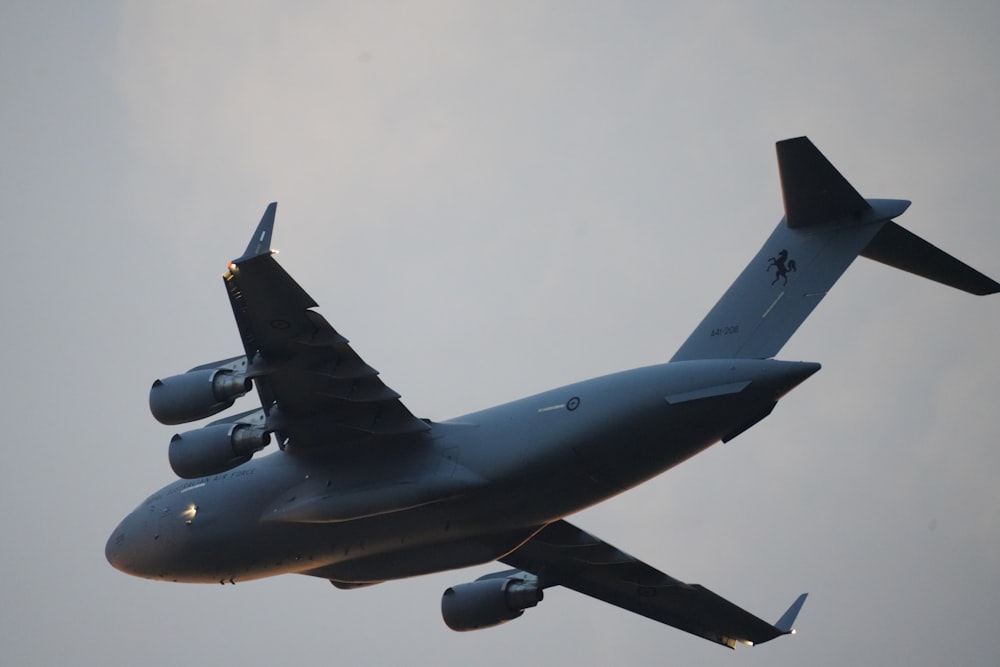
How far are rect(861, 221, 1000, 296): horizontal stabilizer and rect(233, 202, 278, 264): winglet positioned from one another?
5.54 meters

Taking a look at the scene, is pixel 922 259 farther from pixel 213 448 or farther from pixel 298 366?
pixel 213 448

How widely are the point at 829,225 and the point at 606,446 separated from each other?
3014mm

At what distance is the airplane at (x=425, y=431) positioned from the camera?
11.5 meters

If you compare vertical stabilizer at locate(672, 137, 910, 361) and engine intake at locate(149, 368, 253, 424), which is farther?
engine intake at locate(149, 368, 253, 424)

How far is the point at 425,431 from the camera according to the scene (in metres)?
12.7

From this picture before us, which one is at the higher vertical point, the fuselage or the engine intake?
the engine intake

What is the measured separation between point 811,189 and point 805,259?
0.71 meters

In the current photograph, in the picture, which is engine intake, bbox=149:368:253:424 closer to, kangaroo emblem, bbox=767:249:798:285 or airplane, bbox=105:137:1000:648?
airplane, bbox=105:137:1000:648

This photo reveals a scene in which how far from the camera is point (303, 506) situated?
1277 centimetres

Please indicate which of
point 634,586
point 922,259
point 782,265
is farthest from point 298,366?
point 634,586

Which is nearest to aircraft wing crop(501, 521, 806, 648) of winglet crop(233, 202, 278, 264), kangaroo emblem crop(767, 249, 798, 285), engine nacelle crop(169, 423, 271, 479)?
engine nacelle crop(169, 423, 271, 479)

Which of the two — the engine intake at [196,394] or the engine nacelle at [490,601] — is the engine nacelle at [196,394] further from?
the engine nacelle at [490,601]

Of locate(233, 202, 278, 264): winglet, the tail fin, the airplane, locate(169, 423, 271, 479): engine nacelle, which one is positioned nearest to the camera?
locate(233, 202, 278, 264): winglet

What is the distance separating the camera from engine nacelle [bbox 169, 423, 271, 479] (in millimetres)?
12773
